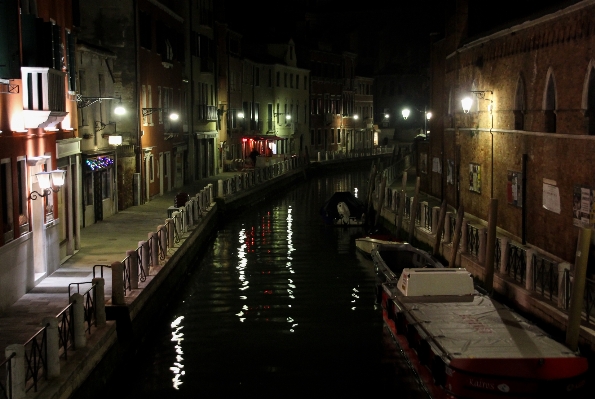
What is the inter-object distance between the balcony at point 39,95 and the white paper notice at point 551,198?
11.4 metres

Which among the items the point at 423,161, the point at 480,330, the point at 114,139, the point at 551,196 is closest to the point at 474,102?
the point at 551,196

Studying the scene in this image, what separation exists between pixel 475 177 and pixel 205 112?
74.0 feet

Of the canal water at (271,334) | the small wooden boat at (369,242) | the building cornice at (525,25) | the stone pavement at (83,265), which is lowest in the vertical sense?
the canal water at (271,334)

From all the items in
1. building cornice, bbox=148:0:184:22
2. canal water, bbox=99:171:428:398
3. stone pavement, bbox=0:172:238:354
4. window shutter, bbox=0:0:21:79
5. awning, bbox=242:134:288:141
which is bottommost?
canal water, bbox=99:171:428:398

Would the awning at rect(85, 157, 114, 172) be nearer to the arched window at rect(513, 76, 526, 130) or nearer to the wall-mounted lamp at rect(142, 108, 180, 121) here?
the wall-mounted lamp at rect(142, 108, 180, 121)

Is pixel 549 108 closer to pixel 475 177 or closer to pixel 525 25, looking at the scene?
pixel 525 25

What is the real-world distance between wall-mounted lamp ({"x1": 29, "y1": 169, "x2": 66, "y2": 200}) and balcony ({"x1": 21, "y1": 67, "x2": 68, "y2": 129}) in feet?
3.50

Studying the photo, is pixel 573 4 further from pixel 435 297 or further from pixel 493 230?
pixel 435 297

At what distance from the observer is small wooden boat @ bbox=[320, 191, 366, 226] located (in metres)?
35.8

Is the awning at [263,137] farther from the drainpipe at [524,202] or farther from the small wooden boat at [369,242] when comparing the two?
the drainpipe at [524,202]

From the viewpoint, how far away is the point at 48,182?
18.5 metres

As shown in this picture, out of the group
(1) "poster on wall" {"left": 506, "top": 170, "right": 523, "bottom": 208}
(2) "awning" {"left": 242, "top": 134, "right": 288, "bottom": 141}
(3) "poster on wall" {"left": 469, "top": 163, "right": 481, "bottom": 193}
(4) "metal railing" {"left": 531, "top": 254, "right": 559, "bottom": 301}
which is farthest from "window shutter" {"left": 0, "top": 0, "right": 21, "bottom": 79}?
(2) "awning" {"left": 242, "top": 134, "right": 288, "bottom": 141}

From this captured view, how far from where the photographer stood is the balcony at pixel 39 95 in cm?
1670

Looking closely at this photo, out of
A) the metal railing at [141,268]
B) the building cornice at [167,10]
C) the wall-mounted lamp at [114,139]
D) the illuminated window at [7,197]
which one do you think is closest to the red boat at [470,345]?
the metal railing at [141,268]
